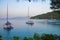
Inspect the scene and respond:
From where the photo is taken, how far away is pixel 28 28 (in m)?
2.99

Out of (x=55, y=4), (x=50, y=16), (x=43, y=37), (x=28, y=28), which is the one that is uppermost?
(x=55, y=4)

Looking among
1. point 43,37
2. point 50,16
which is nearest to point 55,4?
point 50,16

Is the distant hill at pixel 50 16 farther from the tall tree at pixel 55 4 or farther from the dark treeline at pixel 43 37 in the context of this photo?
the dark treeline at pixel 43 37

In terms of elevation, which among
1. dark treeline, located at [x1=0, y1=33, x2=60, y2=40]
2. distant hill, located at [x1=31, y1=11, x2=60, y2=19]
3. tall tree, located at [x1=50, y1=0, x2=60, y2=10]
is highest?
tall tree, located at [x1=50, y1=0, x2=60, y2=10]

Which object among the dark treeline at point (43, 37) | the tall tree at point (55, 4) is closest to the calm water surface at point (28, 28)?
the dark treeline at point (43, 37)

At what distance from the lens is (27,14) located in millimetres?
3051

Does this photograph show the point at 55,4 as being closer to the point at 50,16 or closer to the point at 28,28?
the point at 50,16

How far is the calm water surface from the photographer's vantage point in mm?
2939

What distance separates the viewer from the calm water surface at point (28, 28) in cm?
294

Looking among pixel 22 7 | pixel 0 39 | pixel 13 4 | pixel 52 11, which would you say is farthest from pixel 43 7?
pixel 0 39

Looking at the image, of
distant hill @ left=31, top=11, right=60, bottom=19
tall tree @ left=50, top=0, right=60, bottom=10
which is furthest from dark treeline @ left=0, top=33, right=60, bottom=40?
tall tree @ left=50, top=0, right=60, bottom=10

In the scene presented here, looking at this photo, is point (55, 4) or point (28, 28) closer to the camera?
point (28, 28)

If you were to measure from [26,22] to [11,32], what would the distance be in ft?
1.30

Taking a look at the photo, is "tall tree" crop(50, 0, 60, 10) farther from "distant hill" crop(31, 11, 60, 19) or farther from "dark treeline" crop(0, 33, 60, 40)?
"dark treeline" crop(0, 33, 60, 40)
